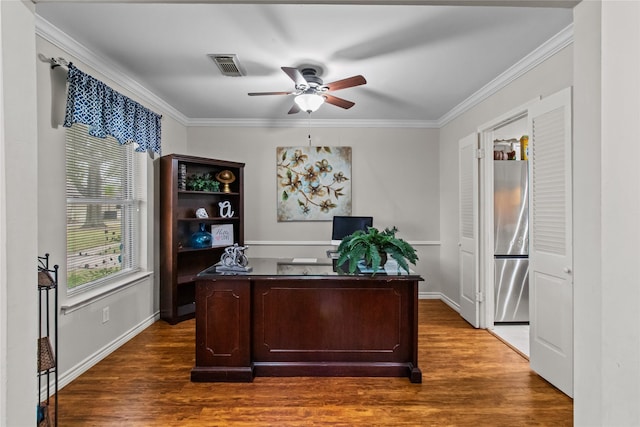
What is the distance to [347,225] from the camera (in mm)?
4277

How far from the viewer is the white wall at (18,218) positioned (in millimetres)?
1038

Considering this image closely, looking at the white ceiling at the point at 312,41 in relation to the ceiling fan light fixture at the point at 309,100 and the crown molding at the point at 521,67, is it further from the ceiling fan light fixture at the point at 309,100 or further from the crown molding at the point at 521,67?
the ceiling fan light fixture at the point at 309,100

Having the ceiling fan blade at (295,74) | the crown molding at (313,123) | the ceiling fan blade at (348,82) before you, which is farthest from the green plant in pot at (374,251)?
the crown molding at (313,123)

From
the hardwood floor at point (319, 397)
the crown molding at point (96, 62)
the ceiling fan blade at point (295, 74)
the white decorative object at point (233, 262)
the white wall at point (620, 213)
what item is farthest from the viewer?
the white decorative object at point (233, 262)

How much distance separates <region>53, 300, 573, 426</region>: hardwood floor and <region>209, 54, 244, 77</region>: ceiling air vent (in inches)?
102

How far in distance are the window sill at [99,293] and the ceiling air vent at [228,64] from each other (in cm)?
222

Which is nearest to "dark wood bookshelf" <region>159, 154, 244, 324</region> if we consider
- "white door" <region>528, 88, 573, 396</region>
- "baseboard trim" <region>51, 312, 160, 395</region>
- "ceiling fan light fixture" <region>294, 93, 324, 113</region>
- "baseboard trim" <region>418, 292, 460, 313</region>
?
"baseboard trim" <region>51, 312, 160, 395</region>

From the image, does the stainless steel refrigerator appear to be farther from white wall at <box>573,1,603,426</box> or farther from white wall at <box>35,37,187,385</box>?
white wall at <box>35,37,187,385</box>

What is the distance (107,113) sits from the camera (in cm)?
288

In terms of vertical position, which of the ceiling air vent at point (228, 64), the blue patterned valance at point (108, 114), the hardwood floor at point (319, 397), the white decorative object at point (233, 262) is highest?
the ceiling air vent at point (228, 64)

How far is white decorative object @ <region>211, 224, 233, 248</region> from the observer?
4.33 meters

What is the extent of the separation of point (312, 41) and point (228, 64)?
826mm

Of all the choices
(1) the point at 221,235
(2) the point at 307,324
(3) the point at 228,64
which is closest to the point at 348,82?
(3) the point at 228,64

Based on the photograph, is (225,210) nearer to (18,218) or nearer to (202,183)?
(202,183)
